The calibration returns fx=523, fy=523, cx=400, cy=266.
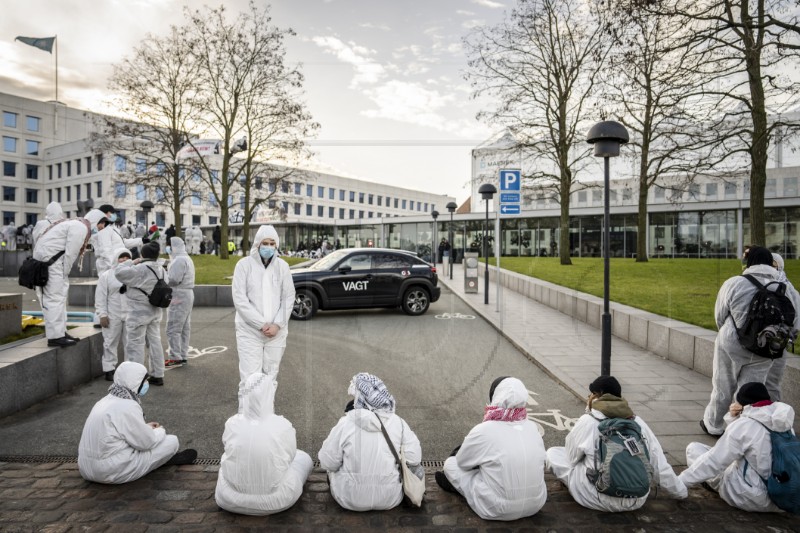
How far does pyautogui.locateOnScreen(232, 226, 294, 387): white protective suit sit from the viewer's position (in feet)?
18.3

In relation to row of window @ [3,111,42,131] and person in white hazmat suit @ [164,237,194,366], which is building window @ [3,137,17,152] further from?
person in white hazmat suit @ [164,237,194,366]

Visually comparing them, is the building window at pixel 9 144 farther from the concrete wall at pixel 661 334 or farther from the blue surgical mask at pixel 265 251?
the blue surgical mask at pixel 265 251

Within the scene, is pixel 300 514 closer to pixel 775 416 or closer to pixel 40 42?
pixel 775 416

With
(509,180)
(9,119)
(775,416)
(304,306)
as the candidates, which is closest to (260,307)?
(775,416)

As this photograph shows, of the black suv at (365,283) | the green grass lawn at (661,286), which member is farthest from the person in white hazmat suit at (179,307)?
the green grass lawn at (661,286)

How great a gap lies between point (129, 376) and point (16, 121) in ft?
257

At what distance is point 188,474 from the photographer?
13.9 feet

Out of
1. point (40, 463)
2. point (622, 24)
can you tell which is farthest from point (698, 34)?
point (40, 463)

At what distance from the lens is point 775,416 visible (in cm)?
361

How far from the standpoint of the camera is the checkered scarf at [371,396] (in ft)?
11.7

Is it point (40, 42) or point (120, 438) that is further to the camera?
point (40, 42)

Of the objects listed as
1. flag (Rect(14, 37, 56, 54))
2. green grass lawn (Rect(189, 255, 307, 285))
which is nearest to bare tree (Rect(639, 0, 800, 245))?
green grass lawn (Rect(189, 255, 307, 285))

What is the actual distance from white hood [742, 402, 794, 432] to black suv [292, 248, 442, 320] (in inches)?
397

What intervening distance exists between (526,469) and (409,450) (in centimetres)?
79
